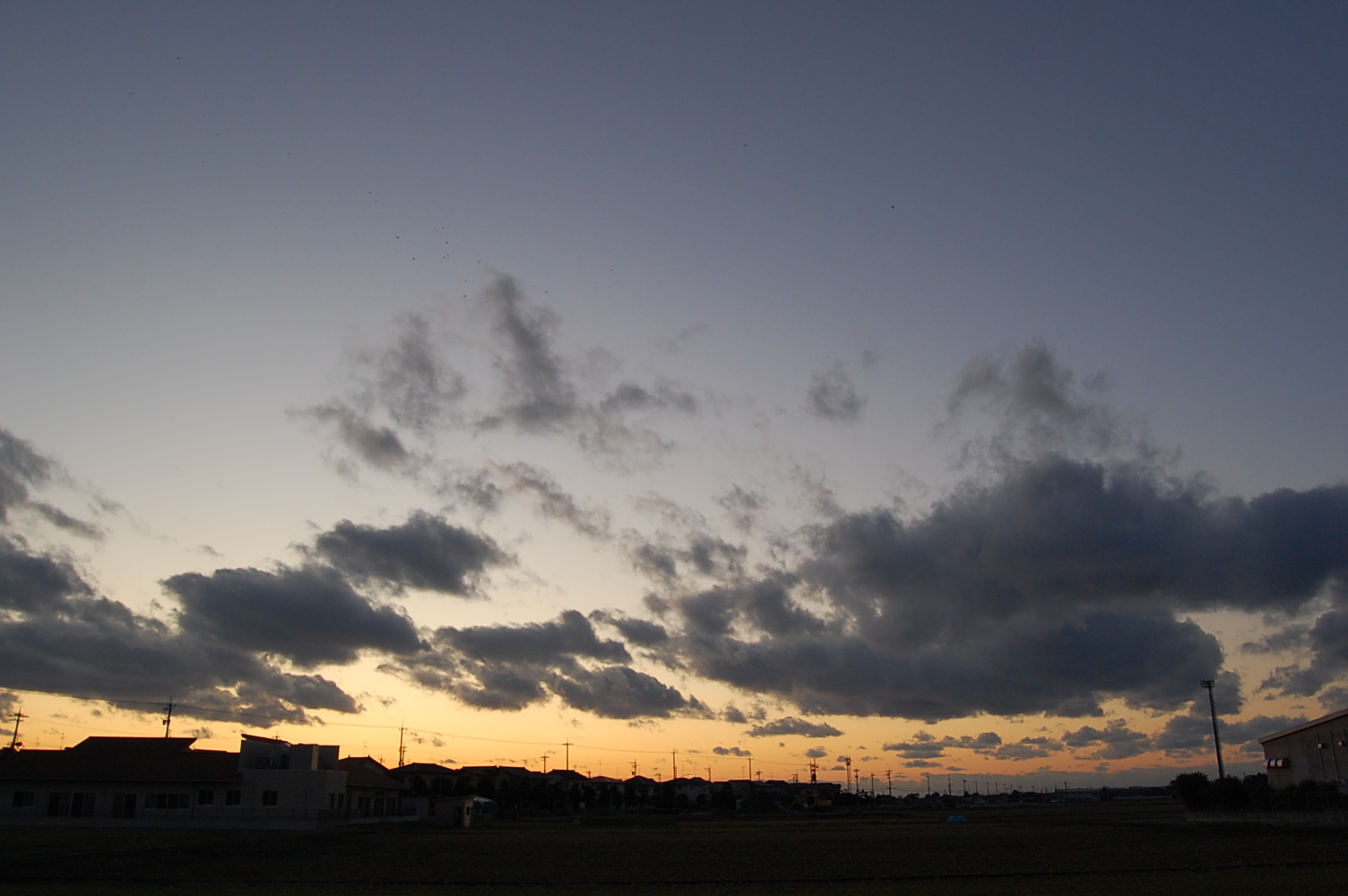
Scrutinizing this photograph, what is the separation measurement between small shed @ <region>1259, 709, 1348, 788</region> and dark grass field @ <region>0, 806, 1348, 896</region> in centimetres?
2317

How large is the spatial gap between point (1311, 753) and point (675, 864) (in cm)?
7036

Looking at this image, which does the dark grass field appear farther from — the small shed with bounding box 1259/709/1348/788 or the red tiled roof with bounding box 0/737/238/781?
the small shed with bounding box 1259/709/1348/788

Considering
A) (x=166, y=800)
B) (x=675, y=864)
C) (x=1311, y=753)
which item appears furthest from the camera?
(x=1311, y=753)

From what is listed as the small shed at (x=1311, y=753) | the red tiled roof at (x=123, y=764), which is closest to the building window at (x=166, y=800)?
the red tiled roof at (x=123, y=764)

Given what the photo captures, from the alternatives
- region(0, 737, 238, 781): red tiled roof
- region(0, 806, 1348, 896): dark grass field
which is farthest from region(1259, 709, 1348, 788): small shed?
region(0, 737, 238, 781): red tiled roof

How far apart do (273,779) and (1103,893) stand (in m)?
61.6

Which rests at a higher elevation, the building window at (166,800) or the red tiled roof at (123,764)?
the red tiled roof at (123,764)

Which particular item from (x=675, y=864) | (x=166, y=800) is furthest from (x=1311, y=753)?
(x=166, y=800)

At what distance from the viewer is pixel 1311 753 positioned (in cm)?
8194

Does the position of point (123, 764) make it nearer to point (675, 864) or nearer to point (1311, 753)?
point (675, 864)

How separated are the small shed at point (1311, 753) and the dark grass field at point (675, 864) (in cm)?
2317

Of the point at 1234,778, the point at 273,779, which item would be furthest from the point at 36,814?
the point at 1234,778

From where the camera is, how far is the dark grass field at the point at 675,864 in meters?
29.2

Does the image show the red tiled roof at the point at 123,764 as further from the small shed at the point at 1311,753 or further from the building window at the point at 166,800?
the small shed at the point at 1311,753
